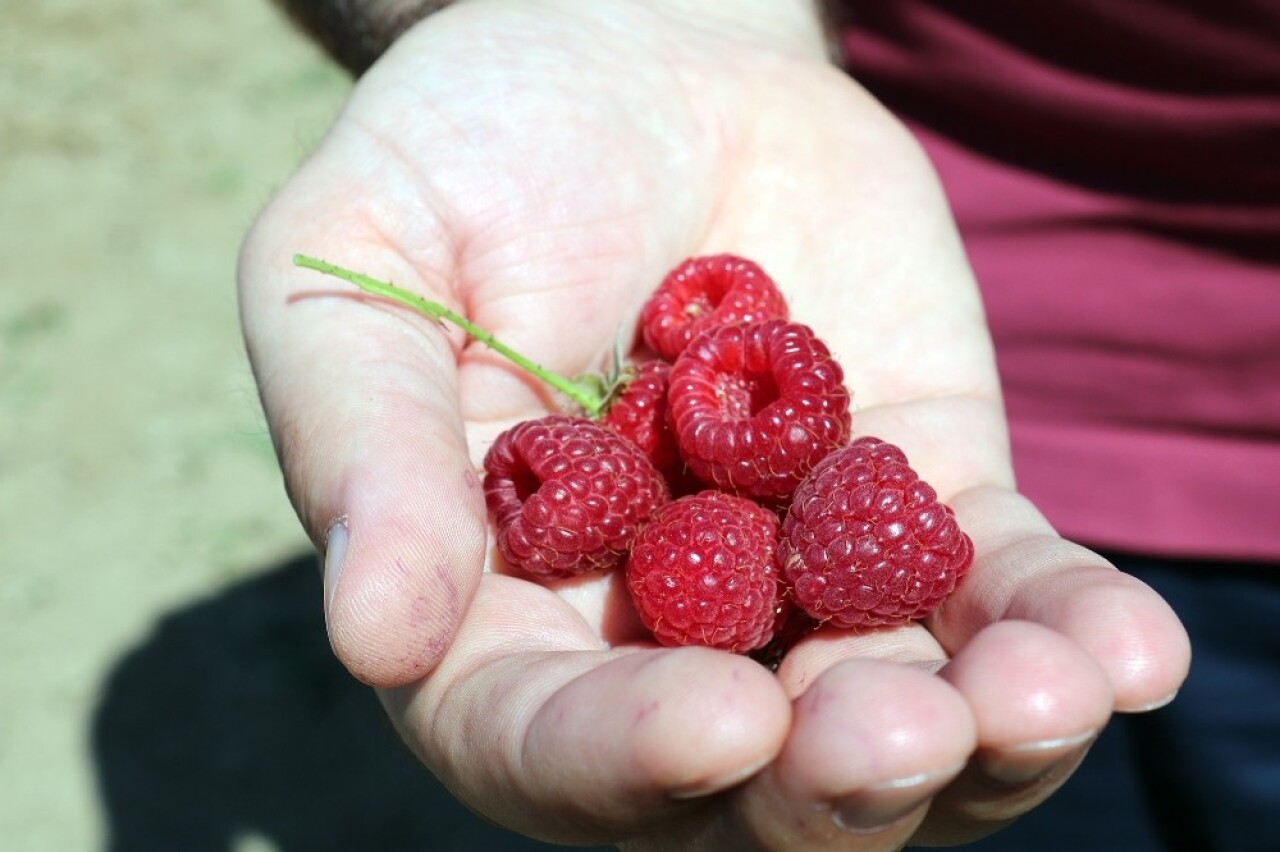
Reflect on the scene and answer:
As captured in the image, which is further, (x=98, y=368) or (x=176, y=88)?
(x=176, y=88)

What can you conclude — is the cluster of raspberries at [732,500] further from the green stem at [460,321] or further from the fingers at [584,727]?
the fingers at [584,727]

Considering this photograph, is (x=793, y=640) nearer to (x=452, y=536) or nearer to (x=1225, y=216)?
(x=452, y=536)

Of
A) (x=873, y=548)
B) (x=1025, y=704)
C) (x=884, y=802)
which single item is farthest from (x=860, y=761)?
(x=873, y=548)

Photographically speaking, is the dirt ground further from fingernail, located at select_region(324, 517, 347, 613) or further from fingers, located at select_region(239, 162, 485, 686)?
fingernail, located at select_region(324, 517, 347, 613)

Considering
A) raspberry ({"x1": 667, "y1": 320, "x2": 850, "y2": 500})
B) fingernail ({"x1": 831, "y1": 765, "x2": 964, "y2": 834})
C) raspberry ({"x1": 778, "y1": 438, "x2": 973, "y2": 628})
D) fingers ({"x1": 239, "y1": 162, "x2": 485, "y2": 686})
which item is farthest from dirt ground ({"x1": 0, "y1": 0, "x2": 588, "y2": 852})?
fingernail ({"x1": 831, "y1": 765, "x2": 964, "y2": 834})

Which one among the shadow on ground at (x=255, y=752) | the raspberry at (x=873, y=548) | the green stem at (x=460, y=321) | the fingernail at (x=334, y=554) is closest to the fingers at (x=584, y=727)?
the fingernail at (x=334, y=554)

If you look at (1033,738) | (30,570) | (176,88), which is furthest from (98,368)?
(1033,738)
